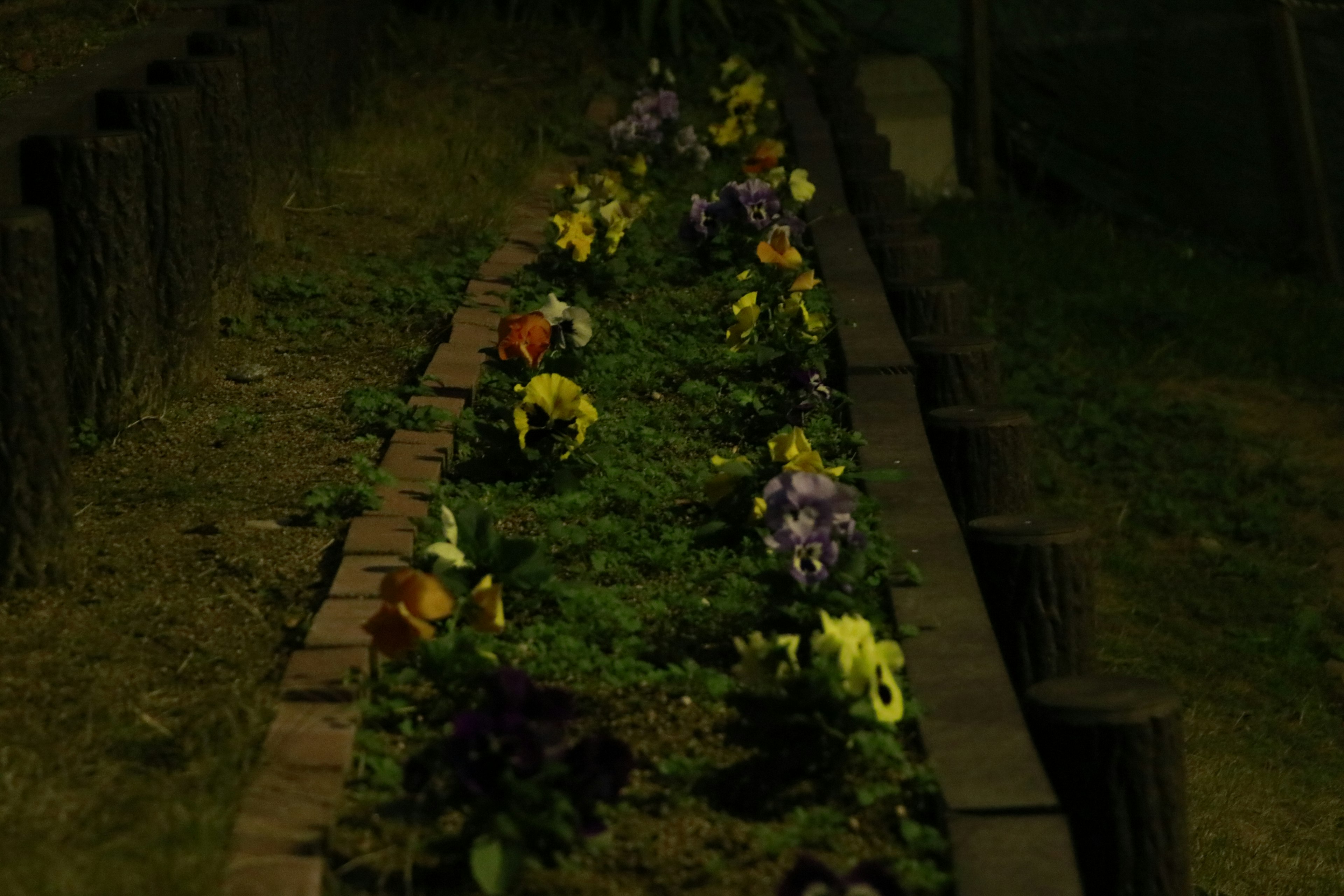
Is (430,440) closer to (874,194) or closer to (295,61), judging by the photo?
(295,61)

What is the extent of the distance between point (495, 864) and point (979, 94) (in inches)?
317

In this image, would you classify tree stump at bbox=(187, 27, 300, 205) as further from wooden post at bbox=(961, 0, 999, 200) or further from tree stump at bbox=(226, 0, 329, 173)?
wooden post at bbox=(961, 0, 999, 200)

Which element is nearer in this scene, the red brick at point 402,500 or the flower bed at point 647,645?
the flower bed at point 647,645

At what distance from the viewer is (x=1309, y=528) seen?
6781 mm

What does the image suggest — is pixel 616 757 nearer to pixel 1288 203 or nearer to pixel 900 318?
pixel 900 318

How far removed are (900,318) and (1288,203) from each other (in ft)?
15.3

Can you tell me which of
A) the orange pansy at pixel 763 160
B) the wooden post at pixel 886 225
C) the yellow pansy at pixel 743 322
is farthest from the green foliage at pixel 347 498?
the orange pansy at pixel 763 160

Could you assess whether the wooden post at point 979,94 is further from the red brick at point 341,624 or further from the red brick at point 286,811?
the red brick at point 286,811

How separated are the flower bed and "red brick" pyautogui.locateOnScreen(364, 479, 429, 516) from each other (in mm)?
52

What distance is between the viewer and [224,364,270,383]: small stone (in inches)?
193

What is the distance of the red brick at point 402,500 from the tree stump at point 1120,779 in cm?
134

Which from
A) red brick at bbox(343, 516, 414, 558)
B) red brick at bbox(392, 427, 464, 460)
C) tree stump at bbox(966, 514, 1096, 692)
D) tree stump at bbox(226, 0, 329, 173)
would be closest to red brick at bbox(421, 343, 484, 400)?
red brick at bbox(392, 427, 464, 460)

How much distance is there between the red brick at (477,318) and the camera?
205 inches

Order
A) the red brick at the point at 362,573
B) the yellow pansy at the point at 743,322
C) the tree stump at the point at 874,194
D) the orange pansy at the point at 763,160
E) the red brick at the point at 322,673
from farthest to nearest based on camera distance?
the tree stump at the point at 874,194, the orange pansy at the point at 763,160, the yellow pansy at the point at 743,322, the red brick at the point at 362,573, the red brick at the point at 322,673
